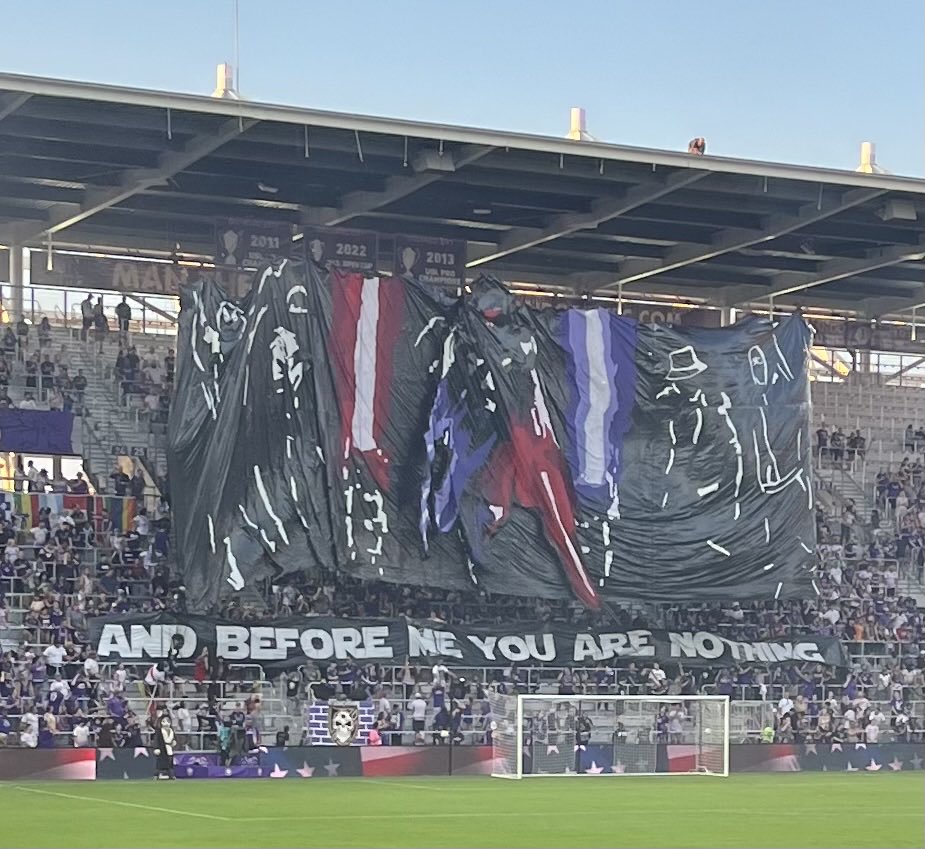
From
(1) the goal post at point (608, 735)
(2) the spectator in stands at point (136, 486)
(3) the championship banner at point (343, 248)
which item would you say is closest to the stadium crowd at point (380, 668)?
(2) the spectator in stands at point (136, 486)

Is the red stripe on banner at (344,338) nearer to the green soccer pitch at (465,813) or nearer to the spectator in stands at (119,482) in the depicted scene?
the spectator in stands at (119,482)

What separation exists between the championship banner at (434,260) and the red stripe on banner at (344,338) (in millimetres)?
6379

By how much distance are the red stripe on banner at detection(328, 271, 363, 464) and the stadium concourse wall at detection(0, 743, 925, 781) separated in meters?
7.88

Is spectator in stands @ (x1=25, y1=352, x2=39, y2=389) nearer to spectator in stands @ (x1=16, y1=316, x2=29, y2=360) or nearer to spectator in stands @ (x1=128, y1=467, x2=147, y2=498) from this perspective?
spectator in stands @ (x1=16, y1=316, x2=29, y2=360)

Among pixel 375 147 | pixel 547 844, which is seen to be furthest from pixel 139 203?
pixel 547 844

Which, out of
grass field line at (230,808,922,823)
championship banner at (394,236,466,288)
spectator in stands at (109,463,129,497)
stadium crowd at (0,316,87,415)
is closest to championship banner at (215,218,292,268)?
championship banner at (394,236,466,288)

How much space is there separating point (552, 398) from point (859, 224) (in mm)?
9883

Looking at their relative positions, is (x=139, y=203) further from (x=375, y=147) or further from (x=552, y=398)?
(x=552, y=398)

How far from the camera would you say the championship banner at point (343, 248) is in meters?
50.9

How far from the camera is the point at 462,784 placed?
37.4 meters

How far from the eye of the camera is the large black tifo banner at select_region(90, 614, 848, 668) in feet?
138

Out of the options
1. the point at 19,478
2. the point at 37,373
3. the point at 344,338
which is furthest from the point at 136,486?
the point at 344,338

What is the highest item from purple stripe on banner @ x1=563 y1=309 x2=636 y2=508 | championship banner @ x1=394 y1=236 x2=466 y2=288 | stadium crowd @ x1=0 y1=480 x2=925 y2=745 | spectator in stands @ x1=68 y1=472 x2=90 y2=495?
championship banner @ x1=394 y1=236 x2=466 y2=288

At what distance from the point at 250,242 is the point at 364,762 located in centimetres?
1543
